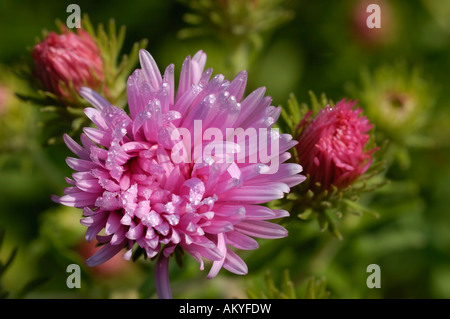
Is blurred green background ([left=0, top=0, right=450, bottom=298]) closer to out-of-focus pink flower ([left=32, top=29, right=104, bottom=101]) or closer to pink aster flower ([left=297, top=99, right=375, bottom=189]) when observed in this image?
out-of-focus pink flower ([left=32, top=29, right=104, bottom=101])

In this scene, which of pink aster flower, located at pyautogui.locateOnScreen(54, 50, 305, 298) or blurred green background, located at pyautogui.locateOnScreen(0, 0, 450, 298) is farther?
blurred green background, located at pyautogui.locateOnScreen(0, 0, 450, 298)

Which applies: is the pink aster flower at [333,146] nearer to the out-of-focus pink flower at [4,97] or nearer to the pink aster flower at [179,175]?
the pink aster flower at [179,175]

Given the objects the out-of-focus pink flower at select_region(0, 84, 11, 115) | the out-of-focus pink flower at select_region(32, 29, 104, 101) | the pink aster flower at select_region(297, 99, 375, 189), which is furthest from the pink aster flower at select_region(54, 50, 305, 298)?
the out-of-focus pink flower at select_region(0, 84, 11, 115)

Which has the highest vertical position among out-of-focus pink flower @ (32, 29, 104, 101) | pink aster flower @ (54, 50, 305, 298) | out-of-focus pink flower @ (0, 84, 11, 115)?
out-of-focus pink flower @ (0, 84, 11, 115)

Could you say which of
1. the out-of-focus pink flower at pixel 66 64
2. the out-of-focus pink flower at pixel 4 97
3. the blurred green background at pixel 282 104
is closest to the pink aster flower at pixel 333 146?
the blurred green background at pixel 282 104

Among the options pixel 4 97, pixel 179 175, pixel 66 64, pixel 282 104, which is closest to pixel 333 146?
pixel 179 175

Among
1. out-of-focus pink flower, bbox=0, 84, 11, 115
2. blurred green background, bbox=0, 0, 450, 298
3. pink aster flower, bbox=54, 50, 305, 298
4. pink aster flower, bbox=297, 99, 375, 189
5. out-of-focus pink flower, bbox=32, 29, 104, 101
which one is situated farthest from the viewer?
out-of-focus pink flower, bbox=0, 84, 11, 115

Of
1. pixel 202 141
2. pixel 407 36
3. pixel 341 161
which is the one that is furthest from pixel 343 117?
pixel 407 36
